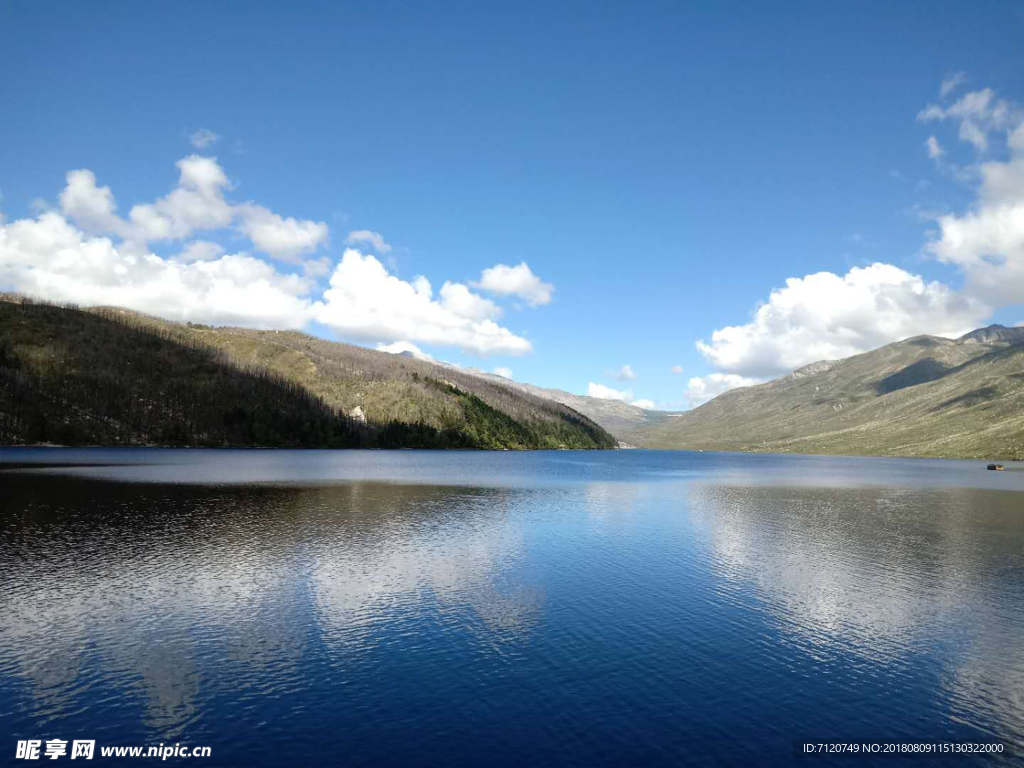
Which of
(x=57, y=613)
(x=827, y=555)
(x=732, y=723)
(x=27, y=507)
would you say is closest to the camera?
(x=732, y=723)

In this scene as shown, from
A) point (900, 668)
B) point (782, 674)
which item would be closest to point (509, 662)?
point (782, 674)

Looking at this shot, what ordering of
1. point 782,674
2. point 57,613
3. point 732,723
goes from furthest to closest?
point 57,613, point 782,674, point 732,723

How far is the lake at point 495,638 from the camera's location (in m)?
25.9

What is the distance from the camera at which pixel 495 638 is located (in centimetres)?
3772

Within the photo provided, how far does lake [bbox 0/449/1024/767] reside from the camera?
84.8 ft

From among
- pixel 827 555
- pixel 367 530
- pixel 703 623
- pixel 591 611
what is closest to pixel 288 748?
pixel 591 611

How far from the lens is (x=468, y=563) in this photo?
58.7 m

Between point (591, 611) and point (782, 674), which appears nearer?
point (782, 674)

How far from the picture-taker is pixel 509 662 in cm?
3362

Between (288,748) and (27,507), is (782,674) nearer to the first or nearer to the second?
(288,748)

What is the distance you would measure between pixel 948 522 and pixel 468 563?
278 feet

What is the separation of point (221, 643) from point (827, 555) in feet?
208

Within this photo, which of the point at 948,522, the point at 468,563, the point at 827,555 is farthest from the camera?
the point at 948,522

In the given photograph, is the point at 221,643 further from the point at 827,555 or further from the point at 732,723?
the point at 827,555
